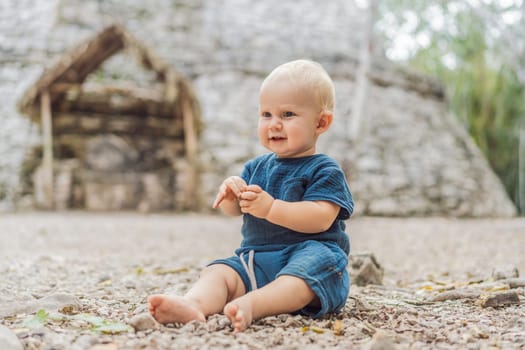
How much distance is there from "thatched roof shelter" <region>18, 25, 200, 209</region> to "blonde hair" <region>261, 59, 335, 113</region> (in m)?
5.92

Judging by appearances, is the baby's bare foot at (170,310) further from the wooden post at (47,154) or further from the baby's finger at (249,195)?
the wooden post at (47,154)

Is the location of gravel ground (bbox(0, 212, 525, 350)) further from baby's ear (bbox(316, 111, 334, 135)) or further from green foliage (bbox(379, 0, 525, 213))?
green foliage (bbox(379, 0, 525, 213))

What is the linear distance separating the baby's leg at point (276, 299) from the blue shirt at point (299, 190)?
0.20 metres

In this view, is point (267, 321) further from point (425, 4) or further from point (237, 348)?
point (425, 4)

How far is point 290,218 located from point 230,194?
22 centimetres

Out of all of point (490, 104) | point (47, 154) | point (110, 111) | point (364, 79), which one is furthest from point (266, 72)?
point (490, 104)

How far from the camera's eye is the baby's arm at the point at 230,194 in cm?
170

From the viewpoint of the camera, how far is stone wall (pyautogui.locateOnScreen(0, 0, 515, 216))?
27.2ft

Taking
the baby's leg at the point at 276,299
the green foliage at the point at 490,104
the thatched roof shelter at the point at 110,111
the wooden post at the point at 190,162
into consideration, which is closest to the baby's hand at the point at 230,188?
the baby's leg at the point at 276,299

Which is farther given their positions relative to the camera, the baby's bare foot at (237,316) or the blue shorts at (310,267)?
the blue shorts at (310,267)

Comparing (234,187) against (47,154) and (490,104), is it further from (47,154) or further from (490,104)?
(490,104)

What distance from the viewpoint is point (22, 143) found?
8.62 m

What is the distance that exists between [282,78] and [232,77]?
7.22 meters

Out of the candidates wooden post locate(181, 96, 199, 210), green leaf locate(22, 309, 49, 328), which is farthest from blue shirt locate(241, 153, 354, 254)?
wooden post locate(181, 96, 199, 210)
